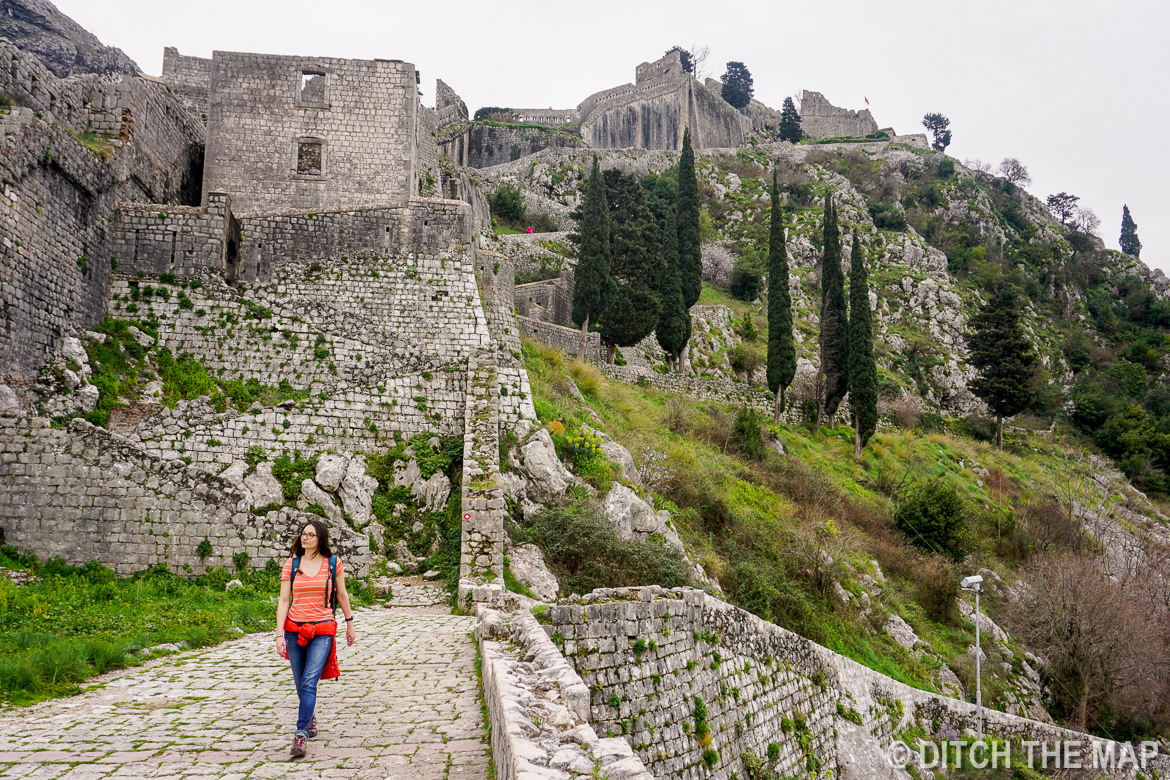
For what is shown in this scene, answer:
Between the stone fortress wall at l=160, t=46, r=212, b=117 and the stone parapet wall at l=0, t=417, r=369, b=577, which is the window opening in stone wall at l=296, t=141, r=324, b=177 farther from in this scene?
the stone parapet wall at l=0, t=417, r=369, b=577

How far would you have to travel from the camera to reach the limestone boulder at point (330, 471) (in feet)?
44.3

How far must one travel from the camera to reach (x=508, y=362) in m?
16.7

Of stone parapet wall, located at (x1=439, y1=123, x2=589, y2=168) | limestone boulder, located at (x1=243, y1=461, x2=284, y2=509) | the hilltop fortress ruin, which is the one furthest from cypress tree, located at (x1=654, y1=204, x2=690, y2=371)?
stone parapet wall, located at (x1=439, y1=123, x2=589, y2=168)

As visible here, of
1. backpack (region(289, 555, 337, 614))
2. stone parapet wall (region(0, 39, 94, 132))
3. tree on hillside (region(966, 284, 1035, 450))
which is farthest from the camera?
tree on hillside (region(966, 284, 1035, 450))

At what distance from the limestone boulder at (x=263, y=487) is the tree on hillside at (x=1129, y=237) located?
107 m

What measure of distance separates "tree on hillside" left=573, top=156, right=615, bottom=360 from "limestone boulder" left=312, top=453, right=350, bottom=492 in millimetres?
18092

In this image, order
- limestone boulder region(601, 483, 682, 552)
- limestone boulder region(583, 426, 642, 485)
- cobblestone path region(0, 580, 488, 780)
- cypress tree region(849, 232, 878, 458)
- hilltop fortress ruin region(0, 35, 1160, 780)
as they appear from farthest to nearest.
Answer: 1. cypress tree region(849, 232, 878, 458)
2. limestone boulder region(583, 426, 642, 485)
3. limestone boulder region(601, 483, 682, 552)
4. hilltop fortress ruin region(0, 35, 1160, 780)
5. cobblestone path region(0, 580, 488, 780)

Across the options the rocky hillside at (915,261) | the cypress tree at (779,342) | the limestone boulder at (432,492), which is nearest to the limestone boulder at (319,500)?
the limestone boulder at (432,492)

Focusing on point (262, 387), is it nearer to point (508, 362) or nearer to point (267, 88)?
point (508, 362)

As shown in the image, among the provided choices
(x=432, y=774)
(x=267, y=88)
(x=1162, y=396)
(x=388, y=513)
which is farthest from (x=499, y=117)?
(x=432, y=774)

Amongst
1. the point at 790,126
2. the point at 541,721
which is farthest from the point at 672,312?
the point at 790,126

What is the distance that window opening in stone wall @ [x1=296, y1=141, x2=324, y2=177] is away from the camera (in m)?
21.1

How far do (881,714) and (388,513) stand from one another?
417 inches

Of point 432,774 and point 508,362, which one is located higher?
point 508,362
